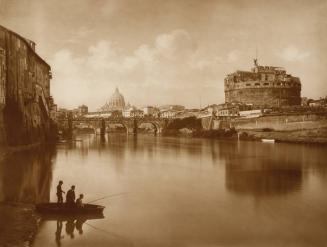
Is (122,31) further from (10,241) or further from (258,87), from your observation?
(258,87)

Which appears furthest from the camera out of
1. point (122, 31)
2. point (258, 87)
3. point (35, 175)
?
point (258, 87)

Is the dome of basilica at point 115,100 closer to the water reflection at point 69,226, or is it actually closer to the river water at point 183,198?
the river water at point 183,198

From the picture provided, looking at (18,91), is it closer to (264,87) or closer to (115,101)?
(115,101)

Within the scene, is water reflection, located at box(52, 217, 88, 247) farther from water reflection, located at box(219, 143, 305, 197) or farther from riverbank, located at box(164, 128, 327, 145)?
riverbank, located at box(164, 128, 327, 145)

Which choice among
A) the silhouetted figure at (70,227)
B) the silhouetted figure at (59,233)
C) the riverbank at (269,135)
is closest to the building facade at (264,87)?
the riverbank at (269,135)

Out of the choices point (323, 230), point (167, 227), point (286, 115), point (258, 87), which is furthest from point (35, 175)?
point (258, 87)
